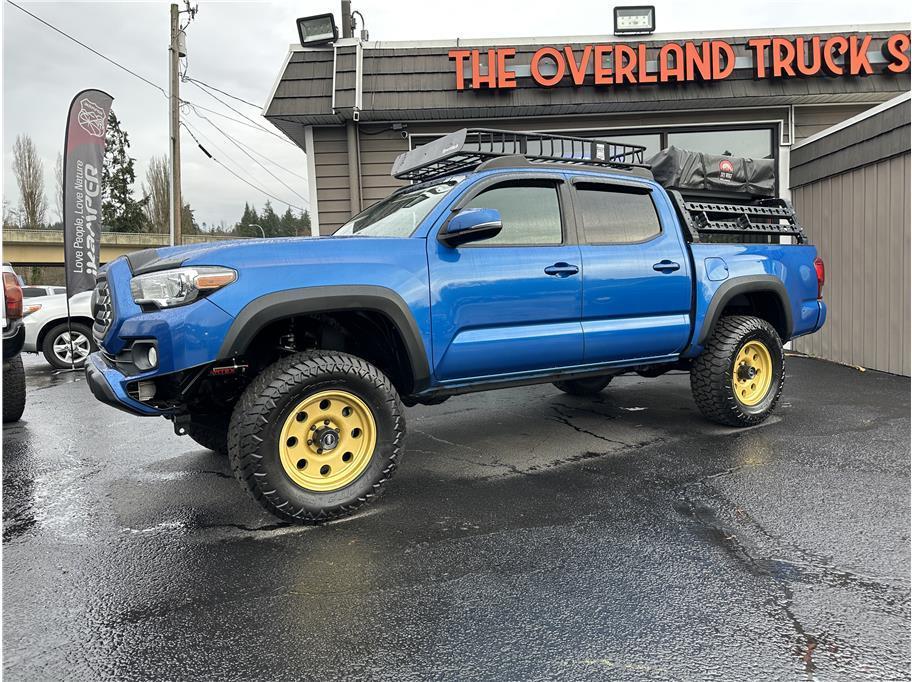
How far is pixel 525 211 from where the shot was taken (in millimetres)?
4078

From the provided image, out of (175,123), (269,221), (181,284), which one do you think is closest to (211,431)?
(181,284)

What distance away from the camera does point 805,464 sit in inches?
159

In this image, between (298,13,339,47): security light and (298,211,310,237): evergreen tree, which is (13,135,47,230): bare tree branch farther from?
(298,13,339,47): security light

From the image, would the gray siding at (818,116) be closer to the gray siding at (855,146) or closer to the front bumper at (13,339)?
the gray siding at (855,146)

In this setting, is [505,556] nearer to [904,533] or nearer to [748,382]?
[904,533]

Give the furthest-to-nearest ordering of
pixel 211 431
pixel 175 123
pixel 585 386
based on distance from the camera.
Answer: pixel 175 123 < pixel 585 386 < pixel 211 431

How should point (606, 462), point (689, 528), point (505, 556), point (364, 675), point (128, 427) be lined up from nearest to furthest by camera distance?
1. point (364, 675)
2. point (505, 556)
3. point (689, 528)
4. point (606, 462)
5. point (128, 427)

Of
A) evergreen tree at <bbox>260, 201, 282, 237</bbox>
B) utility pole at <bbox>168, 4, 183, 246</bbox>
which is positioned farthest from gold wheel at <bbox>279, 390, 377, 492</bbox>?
evergreen tree at <bbox>260, 201, 282, 237</bbox>

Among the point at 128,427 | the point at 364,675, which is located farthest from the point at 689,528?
the point at 128,427

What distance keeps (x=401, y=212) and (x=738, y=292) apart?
268 cm

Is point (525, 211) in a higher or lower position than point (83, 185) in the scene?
lower

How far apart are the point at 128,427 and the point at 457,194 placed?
3.78m

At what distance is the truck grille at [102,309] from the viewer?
3313 millimetres

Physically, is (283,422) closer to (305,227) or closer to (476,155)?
(476,155)
